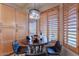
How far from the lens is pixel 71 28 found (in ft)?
5.25

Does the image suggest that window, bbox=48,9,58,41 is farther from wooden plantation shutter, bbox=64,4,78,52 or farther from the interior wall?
the interior wall

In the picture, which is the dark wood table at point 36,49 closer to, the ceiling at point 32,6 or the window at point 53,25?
the window at point 53,25

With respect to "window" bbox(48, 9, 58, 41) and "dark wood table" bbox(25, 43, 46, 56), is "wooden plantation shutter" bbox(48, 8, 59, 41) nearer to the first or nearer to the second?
"window" bbox(48, 9, 58, 41)

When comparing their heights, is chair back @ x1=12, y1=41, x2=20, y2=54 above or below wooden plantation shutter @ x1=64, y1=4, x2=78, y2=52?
below

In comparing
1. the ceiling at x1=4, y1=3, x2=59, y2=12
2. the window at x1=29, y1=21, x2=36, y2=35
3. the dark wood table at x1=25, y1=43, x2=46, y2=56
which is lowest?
the dark wood table at x1=25, y1=43, x2=46, y2=56

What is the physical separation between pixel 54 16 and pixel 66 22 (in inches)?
7.5

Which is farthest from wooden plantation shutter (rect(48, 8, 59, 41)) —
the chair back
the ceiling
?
the chair back

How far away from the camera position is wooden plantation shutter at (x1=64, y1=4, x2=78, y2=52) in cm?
158

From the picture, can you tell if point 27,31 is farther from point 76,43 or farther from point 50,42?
point 76,43

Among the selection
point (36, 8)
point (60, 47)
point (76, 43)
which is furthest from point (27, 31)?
point (76, 43)

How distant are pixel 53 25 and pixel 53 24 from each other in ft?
0.05

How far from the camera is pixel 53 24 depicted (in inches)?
65.1

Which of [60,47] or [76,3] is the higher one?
[76,3]

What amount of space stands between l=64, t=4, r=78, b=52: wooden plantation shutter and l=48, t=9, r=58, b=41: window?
0.13 m
